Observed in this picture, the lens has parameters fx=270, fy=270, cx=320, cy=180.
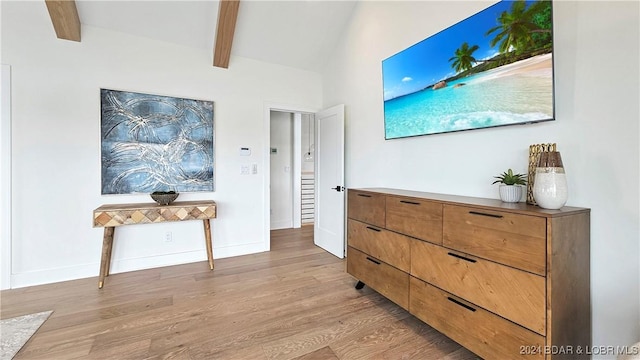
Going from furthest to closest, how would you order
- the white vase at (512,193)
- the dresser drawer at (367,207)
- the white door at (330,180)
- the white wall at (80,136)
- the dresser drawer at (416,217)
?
1. the white door at (330,180)
2. the white wall at (80,136)
3. the dresser drawer at (367,207)
4. the dresser drawer at (416,217)
5. the white vase at (512,193)

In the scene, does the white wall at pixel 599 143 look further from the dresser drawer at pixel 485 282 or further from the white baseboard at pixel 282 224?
the white baseboard at pixel 282 224

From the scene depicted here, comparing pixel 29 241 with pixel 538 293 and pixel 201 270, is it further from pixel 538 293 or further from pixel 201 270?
pixel 538 293

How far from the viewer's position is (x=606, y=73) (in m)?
1.42

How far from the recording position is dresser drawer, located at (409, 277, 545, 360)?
1.39m

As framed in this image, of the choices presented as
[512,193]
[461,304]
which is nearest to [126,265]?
[461,304]

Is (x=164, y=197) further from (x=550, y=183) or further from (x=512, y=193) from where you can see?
(x=550, y=183)

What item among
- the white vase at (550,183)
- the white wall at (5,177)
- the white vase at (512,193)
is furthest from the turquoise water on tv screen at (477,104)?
the white wall at (5,177)

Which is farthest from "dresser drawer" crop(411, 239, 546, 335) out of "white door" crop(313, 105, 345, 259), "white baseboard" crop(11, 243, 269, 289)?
"white baseboard" crop(11, 243, 269, 289)

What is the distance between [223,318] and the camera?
6.97ft

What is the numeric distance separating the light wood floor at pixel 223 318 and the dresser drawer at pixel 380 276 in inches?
6.5

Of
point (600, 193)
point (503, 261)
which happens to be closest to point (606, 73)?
point (600, 193)

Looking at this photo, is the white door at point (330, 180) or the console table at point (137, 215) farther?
the white door at point (330, 180)

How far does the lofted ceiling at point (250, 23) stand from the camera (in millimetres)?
2830

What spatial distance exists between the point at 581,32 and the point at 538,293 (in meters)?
1.44
